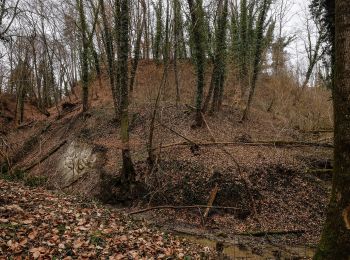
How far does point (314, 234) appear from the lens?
9.43 metres

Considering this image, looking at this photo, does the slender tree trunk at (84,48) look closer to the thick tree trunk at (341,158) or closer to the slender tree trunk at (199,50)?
the slender tree trunk at (199,50)

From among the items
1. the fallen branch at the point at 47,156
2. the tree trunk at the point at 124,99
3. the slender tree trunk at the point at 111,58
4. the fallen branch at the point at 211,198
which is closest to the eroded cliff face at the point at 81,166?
the fallen branch at the point at 47,156

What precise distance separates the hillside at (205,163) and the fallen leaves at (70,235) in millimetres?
2260

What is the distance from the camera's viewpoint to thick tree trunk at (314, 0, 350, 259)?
4328 millimetres

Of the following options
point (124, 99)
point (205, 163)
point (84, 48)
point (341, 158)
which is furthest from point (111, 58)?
point (341, 158)

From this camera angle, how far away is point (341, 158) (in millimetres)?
4449

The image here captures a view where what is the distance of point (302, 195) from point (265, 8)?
12.2m

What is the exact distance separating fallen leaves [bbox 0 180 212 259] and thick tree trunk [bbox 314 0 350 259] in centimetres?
286

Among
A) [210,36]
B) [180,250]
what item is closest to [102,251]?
[180,250]

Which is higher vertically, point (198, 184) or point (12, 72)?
point (12, 72)

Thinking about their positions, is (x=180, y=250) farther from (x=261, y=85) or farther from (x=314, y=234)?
(x=261, y=85)

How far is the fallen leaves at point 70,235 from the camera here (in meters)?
4.99

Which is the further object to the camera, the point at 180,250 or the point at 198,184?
the point at 198,184

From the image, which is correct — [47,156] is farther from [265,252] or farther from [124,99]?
[265,252]
